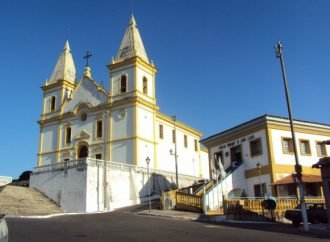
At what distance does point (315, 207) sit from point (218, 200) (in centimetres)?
930

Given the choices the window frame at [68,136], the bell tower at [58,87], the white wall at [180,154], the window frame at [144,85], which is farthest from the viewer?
the bell tower at [58,87]

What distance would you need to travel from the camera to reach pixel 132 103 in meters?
41.8

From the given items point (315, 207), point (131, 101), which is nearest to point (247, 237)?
point (315, 207)

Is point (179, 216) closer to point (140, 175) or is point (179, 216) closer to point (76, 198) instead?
point (76, 198)

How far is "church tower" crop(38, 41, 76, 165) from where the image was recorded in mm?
47500

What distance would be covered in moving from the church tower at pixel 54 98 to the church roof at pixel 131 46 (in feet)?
29.0

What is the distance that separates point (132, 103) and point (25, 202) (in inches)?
658

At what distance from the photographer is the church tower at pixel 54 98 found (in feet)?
156

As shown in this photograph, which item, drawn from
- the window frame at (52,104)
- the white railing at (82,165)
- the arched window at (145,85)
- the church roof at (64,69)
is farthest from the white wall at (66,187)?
the church roof at (64,69)

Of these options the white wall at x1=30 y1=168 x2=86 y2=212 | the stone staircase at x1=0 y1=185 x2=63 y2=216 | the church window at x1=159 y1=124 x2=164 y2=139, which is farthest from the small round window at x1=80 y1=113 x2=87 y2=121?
the stone staircase at x1=0 y1=185 x2=63 y2=216

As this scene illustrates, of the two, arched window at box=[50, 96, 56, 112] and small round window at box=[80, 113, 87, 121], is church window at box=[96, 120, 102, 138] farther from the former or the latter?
arched window at box=[50, 96, 56, 112]

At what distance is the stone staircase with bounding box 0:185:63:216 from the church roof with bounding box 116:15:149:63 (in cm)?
1954

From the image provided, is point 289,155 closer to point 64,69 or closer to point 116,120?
point 116,120

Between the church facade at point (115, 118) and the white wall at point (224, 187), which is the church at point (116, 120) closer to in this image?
the church facade at point (115, 118)
